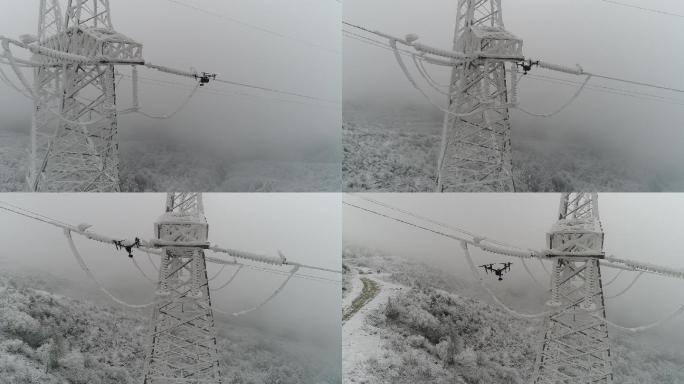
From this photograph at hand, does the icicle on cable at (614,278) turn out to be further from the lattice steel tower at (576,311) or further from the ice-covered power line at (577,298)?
the lattice steel tower at (576,311)

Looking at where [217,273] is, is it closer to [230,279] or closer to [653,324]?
[230,279]

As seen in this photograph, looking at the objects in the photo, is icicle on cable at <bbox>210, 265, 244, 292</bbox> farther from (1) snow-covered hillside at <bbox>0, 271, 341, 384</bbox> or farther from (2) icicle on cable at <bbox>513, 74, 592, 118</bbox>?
(2) icicle on cable at <bbox>513, 74, 592, 118</bbox>

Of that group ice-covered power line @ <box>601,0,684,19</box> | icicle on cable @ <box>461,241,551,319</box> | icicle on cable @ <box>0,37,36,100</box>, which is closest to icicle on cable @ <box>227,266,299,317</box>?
icicle on cable @ <box>461,241,551,319</box>

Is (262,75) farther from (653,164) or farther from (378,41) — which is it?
(653,164)

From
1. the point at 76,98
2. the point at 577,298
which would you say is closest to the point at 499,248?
the point at 577,298

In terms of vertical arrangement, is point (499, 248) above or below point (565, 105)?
below

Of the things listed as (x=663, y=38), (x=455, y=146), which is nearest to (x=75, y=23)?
(x=455, y=146)

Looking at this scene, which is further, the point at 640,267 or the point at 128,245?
the point at 640,267
